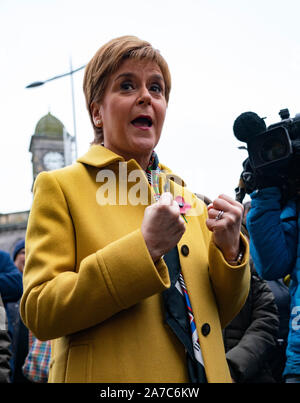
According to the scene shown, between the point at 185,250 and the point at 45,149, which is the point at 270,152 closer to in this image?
the point at 185,250

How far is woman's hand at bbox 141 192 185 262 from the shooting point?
1.38 meters

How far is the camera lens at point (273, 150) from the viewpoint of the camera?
2383 mm

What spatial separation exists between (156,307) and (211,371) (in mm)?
283

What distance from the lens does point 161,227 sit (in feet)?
4.56

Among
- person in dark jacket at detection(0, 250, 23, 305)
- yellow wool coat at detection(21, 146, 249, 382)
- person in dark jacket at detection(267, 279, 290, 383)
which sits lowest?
person in dark jacket at detection(267, 279, 290, 383)

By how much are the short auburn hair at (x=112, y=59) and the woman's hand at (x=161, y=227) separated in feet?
2.22

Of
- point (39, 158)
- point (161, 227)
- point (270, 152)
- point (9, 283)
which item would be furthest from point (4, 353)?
point (39, 158)

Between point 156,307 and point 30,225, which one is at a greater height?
point 30,225

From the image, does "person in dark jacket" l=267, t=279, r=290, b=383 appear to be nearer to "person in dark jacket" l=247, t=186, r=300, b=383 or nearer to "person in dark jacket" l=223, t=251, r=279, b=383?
"person in dark jacket" l=223, t=251, r=279, b=383

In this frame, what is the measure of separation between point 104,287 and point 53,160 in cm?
3693

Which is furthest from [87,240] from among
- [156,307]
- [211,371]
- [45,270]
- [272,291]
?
[272,291]

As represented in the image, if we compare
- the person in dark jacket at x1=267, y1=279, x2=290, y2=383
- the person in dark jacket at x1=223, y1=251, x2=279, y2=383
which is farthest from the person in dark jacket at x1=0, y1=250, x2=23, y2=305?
the person in dark jacket at x1=267, y1=279, x2=290, y2=383
